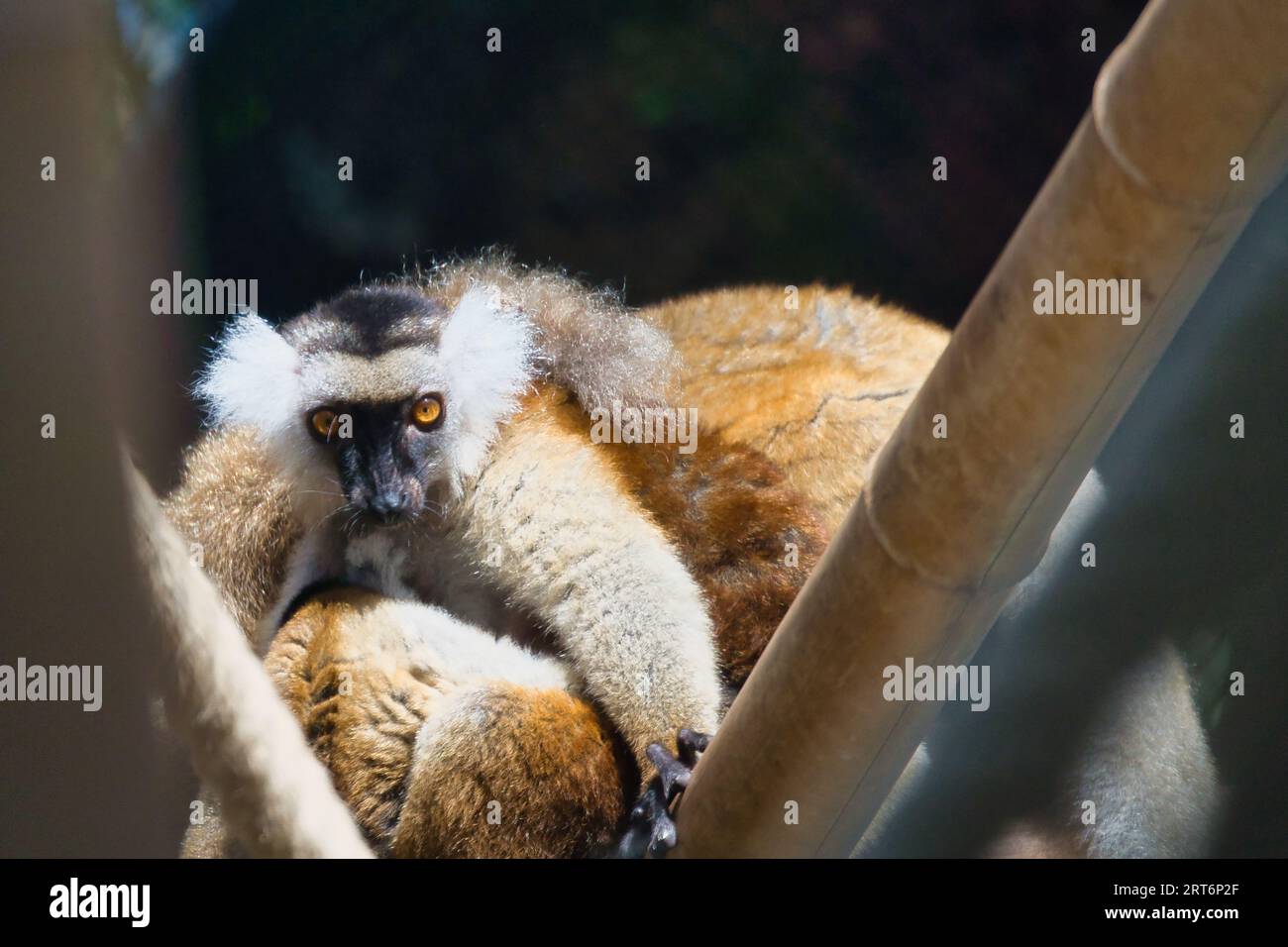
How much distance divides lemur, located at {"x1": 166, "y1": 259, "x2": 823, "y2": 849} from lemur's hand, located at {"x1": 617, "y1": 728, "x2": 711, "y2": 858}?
3cm

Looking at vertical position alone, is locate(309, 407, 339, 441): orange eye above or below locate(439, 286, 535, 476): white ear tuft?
below

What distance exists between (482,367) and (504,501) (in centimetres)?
34

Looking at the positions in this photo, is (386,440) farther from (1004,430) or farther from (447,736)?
(1004,430)

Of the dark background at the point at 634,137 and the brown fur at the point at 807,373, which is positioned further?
the dark background at the point at 634,137

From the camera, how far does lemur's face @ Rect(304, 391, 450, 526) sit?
2.40 m

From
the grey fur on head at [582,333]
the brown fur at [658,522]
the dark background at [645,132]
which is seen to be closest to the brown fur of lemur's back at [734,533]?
the brown fur at [658,522]

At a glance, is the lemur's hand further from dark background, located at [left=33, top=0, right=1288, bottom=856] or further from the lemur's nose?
dark background, located at [left=33, top=0, right=1288, bottom=856]

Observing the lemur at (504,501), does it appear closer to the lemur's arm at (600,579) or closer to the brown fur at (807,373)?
the lemur's arm at (600,579)

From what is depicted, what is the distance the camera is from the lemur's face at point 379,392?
244 cm

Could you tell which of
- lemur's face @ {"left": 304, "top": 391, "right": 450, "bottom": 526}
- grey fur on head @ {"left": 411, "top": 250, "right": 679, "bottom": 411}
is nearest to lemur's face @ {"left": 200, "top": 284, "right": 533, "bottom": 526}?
lemur's face @ {"left": 304, "top": 391, "right": 450, "bottom": 526}

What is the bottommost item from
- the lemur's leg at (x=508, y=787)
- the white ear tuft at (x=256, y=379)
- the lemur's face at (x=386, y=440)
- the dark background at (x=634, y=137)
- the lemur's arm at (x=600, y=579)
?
the lemur's leg at (x=508, y=787)

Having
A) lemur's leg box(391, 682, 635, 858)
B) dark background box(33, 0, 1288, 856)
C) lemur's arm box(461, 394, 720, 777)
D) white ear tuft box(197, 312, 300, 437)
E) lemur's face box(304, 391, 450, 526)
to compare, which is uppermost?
dark background box(33, 0, 1288, 856)

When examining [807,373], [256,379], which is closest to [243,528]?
[256,379]
